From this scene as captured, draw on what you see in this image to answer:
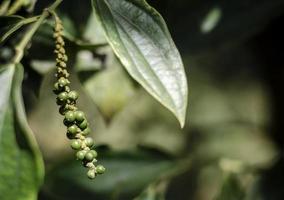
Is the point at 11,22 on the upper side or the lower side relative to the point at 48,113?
upper

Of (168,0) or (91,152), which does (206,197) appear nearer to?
(168,0)

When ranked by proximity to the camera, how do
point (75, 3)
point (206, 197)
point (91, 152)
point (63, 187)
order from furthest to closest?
point (206, 197) < point (63, 187) < point (75, 3) < point (91, 152)

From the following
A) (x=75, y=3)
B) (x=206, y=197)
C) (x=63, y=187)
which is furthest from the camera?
(x=206, y=197)

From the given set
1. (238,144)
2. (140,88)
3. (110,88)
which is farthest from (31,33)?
(238,144)

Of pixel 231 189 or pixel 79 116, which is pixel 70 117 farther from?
pixel 231 189

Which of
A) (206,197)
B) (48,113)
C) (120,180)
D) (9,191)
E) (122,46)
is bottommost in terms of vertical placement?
(206,197)

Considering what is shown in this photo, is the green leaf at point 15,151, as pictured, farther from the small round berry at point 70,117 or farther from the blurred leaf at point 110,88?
the blurred leaf at point 110,88

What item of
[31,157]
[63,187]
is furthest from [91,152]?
[63,187]
